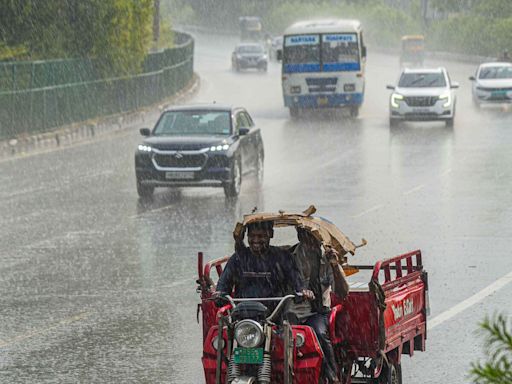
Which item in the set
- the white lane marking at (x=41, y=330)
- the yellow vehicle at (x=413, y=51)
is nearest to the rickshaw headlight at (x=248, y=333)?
the white lane marking at (x=41, y=330)

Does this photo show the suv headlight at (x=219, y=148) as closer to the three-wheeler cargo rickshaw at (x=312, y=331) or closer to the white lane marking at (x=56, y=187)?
the white lane marking at (x=56, y=187)

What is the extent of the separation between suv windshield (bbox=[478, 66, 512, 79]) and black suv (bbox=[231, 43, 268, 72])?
3284 cm

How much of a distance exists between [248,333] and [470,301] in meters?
6.23

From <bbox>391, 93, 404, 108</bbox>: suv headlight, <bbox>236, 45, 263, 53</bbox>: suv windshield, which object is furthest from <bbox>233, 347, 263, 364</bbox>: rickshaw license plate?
<bbox>236, 45, 263, 53</bbox>: suv windshield

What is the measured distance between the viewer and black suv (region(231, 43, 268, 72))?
81.5m

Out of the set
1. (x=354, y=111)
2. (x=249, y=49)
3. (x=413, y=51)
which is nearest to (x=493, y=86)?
(x=354, y=111)

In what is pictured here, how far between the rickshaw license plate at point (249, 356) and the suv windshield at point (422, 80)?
114ft

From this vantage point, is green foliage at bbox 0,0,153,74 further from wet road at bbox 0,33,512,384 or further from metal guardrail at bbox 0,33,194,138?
wet road at bbox 0,33,512,384

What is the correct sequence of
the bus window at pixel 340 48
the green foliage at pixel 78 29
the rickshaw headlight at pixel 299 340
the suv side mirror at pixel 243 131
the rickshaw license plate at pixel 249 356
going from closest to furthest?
1. the rickshaw license plate at pixel 249 356
2. the rickshaw headlight at pixel 299 340
3. the suv side mirror at pixel 243 131
4. the green foliage at pixel 78 29
5. the bus window at pixel 340 48

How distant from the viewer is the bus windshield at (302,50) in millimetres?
45875

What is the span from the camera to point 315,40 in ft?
151

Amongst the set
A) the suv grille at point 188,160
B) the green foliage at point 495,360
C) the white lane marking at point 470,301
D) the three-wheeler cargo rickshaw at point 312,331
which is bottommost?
the suv grille at point 188,160

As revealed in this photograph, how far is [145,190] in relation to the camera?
23.8m

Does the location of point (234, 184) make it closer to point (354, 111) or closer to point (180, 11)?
point (354, 111)
